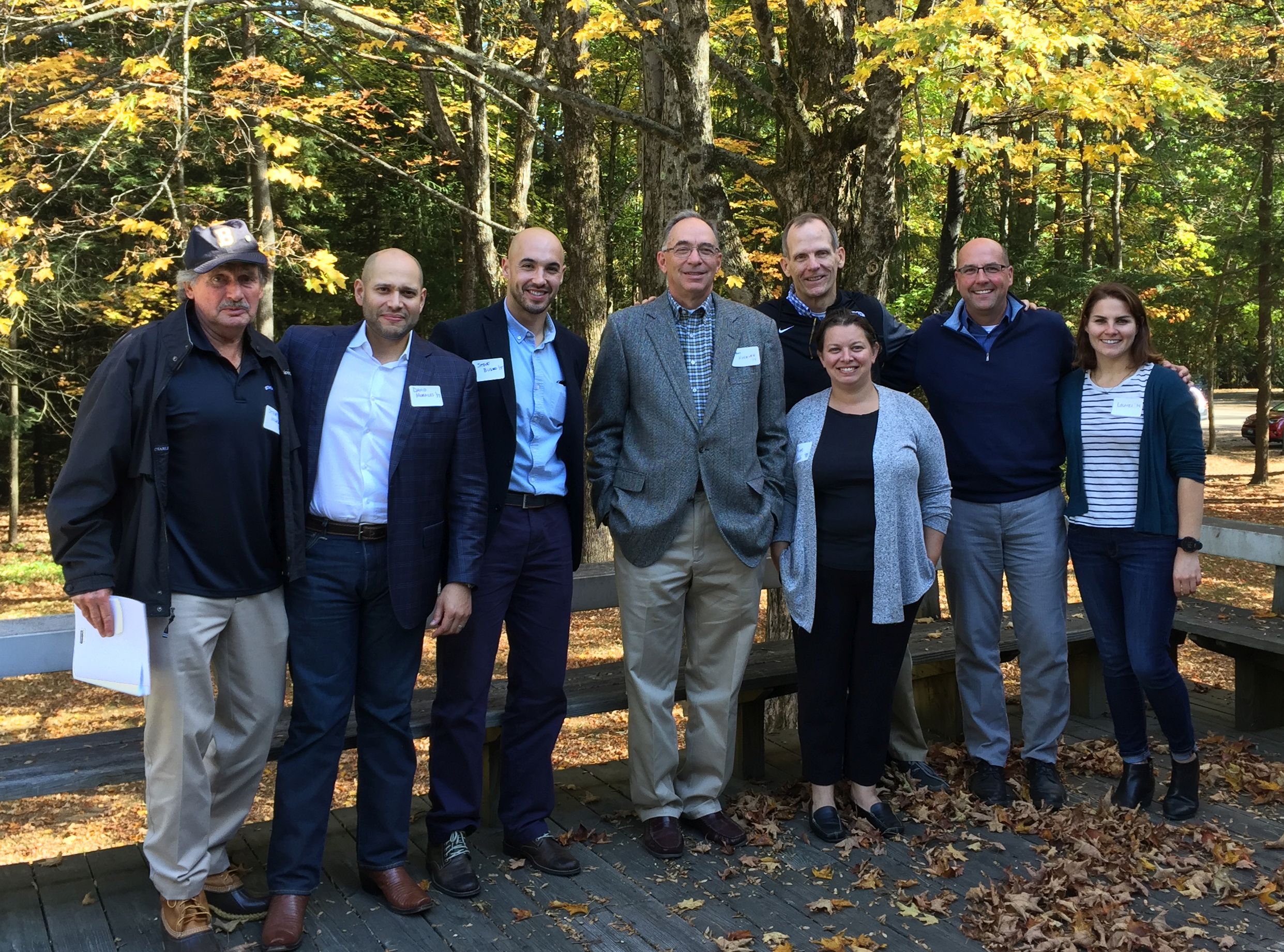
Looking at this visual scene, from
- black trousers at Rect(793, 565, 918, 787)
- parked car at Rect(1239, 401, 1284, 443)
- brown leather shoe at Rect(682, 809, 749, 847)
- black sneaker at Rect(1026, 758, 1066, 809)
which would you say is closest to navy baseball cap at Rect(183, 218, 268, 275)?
black trousers at Rect(793, 565, 918, 787)

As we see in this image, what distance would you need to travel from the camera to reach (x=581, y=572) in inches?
191

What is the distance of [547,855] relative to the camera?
12.5 ft

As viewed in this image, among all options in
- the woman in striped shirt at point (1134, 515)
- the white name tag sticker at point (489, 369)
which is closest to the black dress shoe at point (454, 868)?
the white name tag sticker at point (489, 369)

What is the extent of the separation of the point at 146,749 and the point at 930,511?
271 cm

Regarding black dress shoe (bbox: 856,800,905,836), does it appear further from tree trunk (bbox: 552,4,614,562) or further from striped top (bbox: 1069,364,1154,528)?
tree trunk (bbox: 552,4,614,562)

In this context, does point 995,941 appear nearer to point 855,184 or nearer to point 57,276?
point 855,184

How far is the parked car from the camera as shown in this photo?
1015 inches

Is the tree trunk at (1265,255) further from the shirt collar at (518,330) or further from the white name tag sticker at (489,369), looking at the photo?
the white name tag sticker at (489,369)

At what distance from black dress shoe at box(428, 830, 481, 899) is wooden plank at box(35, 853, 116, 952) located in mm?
870

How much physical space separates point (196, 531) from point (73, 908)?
1.37 m

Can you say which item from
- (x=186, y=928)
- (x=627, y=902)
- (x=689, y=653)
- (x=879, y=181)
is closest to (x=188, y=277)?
(x=186, y=928)

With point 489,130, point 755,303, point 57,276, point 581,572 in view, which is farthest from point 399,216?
point 581,572

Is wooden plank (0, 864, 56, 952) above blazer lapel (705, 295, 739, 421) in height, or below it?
below

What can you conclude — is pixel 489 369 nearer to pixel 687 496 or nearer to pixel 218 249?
pixel 687 496
